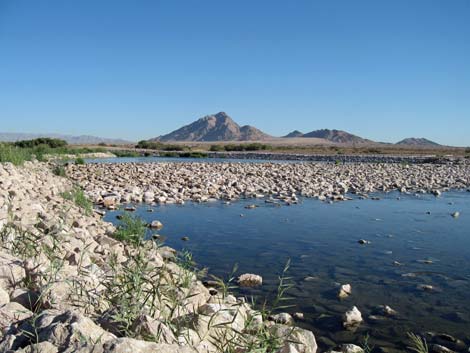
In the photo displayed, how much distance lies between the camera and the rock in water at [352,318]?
15.1ft

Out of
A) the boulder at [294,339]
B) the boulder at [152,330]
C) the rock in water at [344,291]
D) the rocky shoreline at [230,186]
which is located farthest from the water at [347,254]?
the boulder at [152,330]

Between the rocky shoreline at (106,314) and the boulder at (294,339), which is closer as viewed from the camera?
the rocky shoreline at (106,314)

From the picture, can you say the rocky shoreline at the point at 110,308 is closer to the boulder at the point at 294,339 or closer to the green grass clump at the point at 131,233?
the boulder at the point at 294,339

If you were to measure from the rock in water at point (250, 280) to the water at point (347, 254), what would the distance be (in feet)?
0.56

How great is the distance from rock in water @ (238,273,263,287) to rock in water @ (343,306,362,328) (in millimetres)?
1466

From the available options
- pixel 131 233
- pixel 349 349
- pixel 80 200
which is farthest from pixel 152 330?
pixel 80 200

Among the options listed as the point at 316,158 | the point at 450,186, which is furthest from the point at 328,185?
the point at 316,158

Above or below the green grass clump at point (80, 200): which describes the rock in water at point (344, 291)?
below

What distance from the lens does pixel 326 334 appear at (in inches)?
173

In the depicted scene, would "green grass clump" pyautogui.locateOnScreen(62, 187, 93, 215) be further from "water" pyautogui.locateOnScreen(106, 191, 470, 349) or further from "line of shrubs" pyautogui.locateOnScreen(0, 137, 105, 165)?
"line of shrubs" pyautogui.locateOnScreen(0, 137, 105, 165)

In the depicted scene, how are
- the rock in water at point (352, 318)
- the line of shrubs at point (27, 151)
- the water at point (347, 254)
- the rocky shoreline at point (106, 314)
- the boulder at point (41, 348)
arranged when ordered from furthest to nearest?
1. the line of shrubs at point (27, 151)
2. the water at point (347, 254)
3. the rock in water at point (352, 318)
4. the rocky shoreline at point (106, 314)
5. the boulder at point (41, 348)

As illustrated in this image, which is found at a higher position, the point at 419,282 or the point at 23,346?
the point at 23,346

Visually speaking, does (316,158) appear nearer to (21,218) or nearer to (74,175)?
(74,175)

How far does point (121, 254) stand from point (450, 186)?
17.8 m
